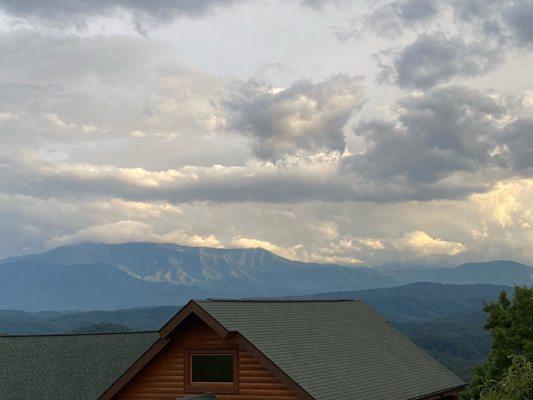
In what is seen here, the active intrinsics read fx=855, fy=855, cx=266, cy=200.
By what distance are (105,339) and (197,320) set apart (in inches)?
531

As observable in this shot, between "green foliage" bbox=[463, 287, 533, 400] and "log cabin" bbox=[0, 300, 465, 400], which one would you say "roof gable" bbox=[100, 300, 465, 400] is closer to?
"log cabin" bbox=[0, 300, 465, 400]

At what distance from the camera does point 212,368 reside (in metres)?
29.9

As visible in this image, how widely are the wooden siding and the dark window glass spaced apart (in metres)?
0.41

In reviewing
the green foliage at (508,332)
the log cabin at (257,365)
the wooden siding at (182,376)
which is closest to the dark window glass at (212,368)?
the log cabin at (257,365)

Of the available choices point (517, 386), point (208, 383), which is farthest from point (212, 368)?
point (517, 386)

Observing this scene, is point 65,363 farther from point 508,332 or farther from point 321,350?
point 508,332

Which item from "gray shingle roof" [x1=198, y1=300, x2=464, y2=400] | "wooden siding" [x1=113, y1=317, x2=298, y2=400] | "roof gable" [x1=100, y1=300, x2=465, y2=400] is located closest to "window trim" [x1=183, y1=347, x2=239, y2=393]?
"wooden siding" [x1=113, y1=317, x2=298, y2=400]

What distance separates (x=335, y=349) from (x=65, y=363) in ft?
47.3

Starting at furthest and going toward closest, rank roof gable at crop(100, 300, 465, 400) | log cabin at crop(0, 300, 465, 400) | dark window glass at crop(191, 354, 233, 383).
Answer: dark window glass at crop(191, 354, 233, 383) < log cabin at crop(0, 300, 465, 400) < roof gable at crop(100, 300, 465, 400)

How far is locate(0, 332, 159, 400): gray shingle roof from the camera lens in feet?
124

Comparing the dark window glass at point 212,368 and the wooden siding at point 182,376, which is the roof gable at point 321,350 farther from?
the dark window glass at point 212,368

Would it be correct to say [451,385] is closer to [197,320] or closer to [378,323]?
[378,323]

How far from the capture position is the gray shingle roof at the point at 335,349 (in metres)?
28.7

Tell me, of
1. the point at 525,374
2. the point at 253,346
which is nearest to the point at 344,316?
the point at 253,346
